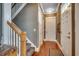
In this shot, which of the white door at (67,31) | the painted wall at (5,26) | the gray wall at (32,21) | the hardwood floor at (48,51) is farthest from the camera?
the gray wall at (32,21)

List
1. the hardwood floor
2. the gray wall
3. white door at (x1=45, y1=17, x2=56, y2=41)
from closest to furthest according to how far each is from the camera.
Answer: the hardwood floor → white door at (x1=45, y1=17, x2=56, y2=41) → the gray wall

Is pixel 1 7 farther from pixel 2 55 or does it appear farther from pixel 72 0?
pixel 72 0

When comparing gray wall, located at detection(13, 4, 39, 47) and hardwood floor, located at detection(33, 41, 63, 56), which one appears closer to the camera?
hardwood floor, located at detection(33, 41, 63, 56)

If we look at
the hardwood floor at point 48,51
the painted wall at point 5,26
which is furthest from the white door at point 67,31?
the painted wall at point 5,26

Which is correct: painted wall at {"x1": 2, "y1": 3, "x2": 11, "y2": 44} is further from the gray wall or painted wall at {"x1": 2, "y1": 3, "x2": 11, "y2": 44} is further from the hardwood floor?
the gray wall

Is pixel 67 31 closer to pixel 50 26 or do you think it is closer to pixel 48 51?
pixel 50 26

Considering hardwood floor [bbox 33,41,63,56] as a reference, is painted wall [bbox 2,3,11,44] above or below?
above

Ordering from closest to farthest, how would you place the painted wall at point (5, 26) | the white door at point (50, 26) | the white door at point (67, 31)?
the painted wall at point (5, 26)
the white door at point (67, 31)
the white door at point (50, 26)

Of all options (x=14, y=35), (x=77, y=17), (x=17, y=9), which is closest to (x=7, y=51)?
(x=14, y=35)

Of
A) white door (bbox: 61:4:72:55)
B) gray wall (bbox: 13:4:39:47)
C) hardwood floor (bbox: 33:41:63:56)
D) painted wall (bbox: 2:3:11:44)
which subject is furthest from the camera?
gray wall (bbox: 13:4:39:47)

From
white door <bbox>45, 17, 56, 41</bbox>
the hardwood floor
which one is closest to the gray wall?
white door <bbox>45, 17, 56, 41</bbox>

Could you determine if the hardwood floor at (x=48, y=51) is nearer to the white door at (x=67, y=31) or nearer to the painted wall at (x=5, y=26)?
the white door at (x=67, y=31)

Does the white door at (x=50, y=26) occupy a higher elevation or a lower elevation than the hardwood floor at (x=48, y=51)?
higher

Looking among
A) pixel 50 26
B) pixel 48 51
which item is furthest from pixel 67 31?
pixel 48 51
